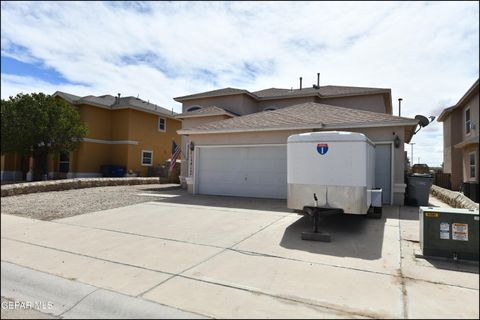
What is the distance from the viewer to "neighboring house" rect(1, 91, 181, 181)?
923 inches

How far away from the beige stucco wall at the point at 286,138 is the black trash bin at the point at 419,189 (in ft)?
0.94

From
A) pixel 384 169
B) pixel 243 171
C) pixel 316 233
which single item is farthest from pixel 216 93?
pixel 316 233

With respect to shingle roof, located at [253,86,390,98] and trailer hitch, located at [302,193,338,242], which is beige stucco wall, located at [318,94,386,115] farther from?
trailer hitch, located at [302,193,338,242]

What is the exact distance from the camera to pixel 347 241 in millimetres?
6664

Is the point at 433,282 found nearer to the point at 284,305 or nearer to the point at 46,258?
the point at 284,305

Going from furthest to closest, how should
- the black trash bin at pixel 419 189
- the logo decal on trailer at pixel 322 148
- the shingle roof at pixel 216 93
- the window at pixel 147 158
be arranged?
the window at pixel 147 158, the shingle roof at pixel 216 93, the black trash bin at pixel 419 189, the logo decal on trailer at pixel 322 148

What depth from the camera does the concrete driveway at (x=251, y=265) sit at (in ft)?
12.5

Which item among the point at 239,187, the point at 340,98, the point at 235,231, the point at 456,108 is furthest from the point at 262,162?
the point at 456,108

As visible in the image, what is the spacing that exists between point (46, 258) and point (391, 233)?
7.15 metres

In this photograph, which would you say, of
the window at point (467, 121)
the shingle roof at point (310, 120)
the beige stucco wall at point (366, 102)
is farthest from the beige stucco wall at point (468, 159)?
the shingle roof at point (310, 120)

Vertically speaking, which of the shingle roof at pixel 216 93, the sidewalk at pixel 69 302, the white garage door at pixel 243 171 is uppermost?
the shingle roof at pixel 216 93

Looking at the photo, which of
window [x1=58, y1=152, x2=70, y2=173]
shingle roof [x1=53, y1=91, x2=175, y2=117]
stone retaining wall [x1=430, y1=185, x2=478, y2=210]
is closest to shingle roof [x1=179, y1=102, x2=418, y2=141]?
stone retaining wall [x1=430, y1=185, x2=478, y2=210]

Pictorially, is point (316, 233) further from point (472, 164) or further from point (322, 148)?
point (472, 164)

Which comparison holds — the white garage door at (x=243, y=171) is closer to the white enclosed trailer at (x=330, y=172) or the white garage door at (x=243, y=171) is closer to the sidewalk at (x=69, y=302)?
the white enclosed trailer at (x=330, y=172)
